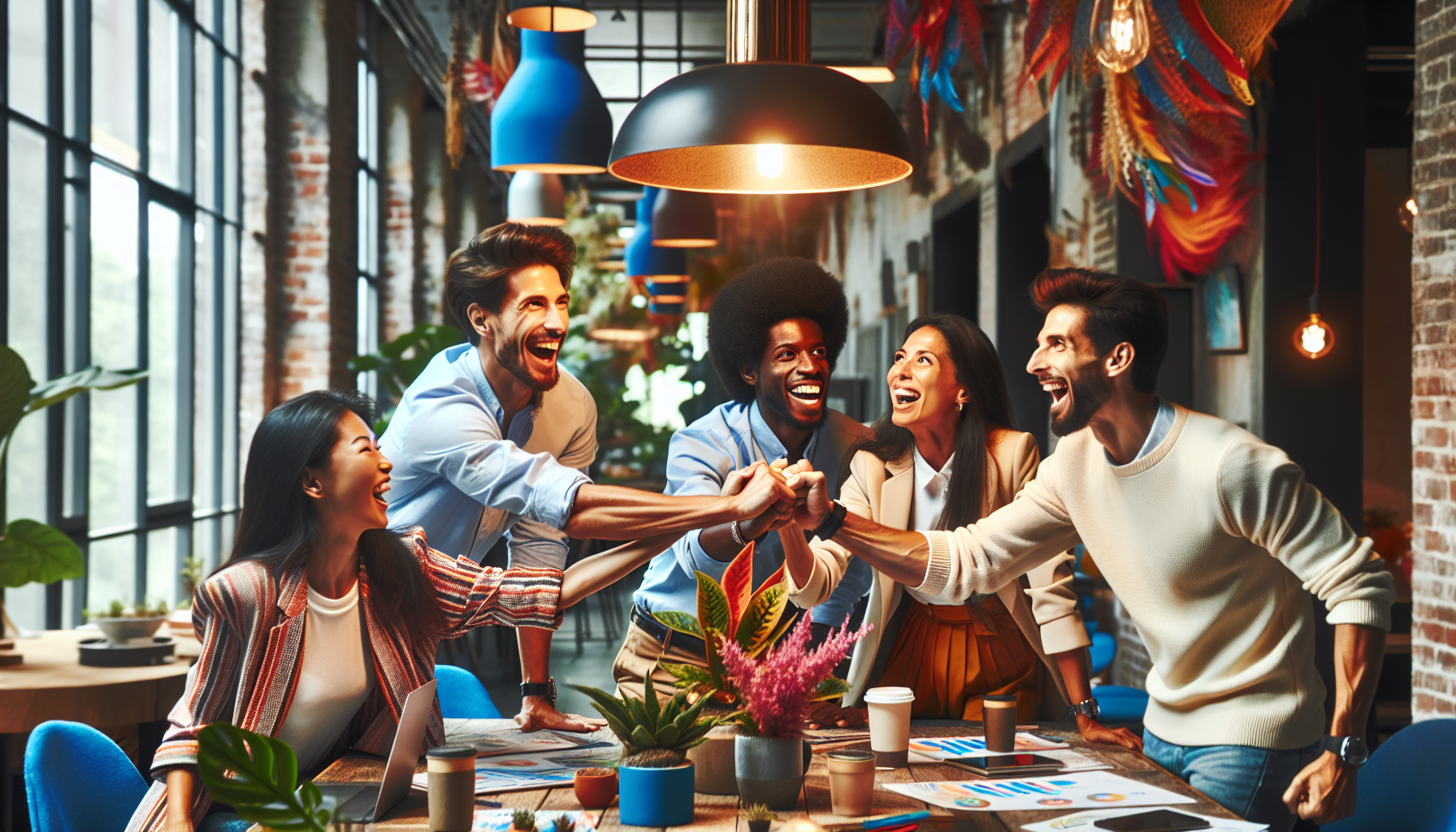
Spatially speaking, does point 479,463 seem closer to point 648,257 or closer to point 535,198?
point 535,198

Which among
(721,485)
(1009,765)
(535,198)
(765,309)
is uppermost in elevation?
(535,198)

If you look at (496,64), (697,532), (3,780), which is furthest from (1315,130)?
(3,780)

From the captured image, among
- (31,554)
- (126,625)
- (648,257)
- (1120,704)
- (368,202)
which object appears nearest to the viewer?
(31,554)

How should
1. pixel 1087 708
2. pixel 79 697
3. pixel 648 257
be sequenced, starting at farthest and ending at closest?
pixel 648 257 < pixel 79 697 < pixel 1087 708

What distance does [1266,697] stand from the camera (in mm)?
2145

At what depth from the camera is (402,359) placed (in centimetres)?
716

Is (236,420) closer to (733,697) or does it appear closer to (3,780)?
(3,780)

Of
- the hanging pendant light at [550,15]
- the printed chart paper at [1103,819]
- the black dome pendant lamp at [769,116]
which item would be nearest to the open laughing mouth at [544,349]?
the black dome pendant lamp at [769,116]

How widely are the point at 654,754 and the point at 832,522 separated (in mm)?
755

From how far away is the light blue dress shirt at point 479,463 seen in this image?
8.13 ft

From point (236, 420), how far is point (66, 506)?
2.15 meters

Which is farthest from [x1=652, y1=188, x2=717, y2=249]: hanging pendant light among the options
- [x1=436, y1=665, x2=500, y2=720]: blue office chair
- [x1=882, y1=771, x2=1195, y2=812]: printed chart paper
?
[x1=882, y1=771, x2=1195, y2=812]: printed chart paper

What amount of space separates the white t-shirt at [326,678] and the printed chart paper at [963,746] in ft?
3.28

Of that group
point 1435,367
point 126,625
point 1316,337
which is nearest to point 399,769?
point 126,625
